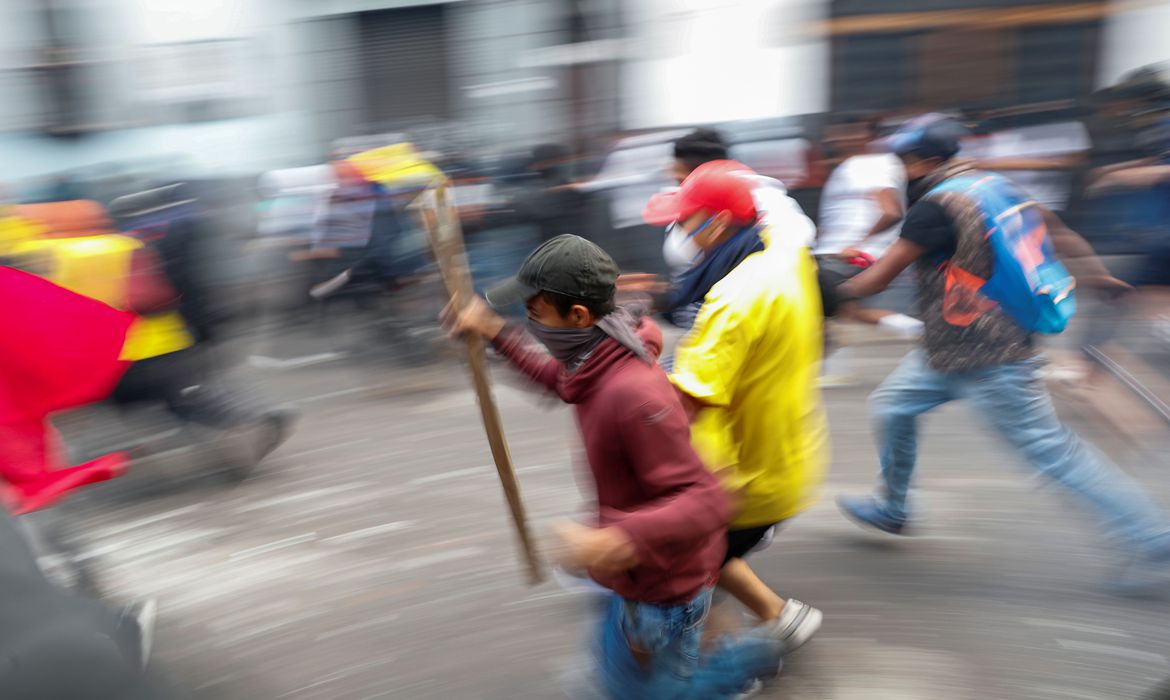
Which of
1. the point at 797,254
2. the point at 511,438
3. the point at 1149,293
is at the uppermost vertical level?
the point at 797,254

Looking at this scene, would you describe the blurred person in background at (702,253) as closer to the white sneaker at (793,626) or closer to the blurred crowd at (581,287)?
the blurred crowd at (581,287)

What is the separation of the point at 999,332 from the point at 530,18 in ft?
33.1

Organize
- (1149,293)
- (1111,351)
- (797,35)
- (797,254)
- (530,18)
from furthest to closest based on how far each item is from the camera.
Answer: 1. (530,18)
2. (797,35)
3. (1111,351)
4. (1149,293)
5. (797,254)

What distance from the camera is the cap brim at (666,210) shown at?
3434 millimetres

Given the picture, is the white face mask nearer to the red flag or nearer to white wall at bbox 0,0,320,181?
the red flag

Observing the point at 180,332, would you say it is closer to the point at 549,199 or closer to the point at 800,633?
the point at 549,199

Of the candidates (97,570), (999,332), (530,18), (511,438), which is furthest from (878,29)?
(97,570)

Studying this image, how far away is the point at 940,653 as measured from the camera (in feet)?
11.8

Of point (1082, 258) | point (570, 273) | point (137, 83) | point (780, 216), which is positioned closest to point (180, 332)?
point (780, 216)

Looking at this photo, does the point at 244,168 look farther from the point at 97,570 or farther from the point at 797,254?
the point at 797,254

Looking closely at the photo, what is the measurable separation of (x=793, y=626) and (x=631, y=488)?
114cm

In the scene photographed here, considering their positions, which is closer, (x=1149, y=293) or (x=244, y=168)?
(x=1149, y=293)

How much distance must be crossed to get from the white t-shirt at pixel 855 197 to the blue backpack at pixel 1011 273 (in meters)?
3.53

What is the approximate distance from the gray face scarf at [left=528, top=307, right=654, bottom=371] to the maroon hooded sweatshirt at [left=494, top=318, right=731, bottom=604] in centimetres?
2
